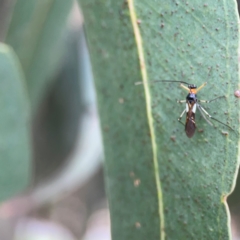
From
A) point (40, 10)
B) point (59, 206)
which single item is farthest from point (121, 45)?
point (59, 206)

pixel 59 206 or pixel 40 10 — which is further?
pixel 59 206

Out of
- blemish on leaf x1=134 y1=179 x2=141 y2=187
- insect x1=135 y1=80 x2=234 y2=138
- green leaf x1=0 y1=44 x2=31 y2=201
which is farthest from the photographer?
green leaf x1=0 y1=44 x2=31 y2=201

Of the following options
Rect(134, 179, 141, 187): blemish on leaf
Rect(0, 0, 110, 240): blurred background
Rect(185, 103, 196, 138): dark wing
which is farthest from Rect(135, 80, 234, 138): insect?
Rect(0, 0, 110, 240): blurred background

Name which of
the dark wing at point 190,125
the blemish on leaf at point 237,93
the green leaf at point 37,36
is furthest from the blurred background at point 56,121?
the blemish on leaf at point 237,93

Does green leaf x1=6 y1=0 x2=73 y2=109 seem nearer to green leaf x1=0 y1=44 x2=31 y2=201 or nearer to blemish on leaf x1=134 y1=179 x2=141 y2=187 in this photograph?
green leaf x1=0 y1=44 x2=31 y2=201

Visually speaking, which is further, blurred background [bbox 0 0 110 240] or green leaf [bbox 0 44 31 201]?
blurred background [bbox 0 0 110 240]

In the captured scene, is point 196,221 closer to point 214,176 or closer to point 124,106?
point 214,176

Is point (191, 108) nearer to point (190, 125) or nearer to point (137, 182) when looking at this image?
point (190, 125)
